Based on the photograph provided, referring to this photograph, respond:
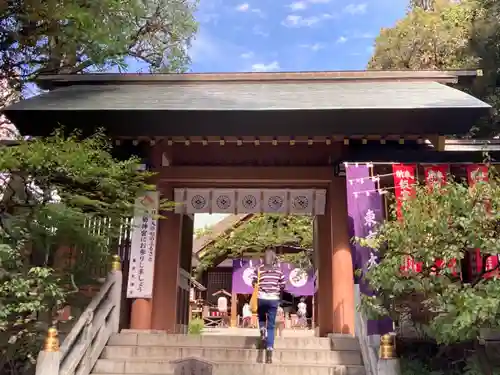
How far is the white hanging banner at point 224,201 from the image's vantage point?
10180 millimetres

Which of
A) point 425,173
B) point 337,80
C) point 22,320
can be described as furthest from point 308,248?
point 22,320

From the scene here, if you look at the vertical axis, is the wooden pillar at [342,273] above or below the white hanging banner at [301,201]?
below

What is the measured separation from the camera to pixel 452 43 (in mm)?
17734

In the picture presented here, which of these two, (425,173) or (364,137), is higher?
(364,137)

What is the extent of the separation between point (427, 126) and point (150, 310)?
18.6ft

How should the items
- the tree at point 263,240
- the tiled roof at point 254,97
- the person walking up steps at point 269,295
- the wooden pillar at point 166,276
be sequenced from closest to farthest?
1. the person walking up steps at point 269,295
2. the tiled roof at point 254,97
3. the wooden pillar at point 166,276
4. the tree at point 263,240

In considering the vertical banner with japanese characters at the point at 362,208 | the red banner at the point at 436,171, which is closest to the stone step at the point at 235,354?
the vertical banner with japanese characters at the point at 362,208

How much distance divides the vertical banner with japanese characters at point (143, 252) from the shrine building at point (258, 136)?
0.13ft

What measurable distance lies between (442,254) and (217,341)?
3783mm

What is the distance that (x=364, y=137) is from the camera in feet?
28.5

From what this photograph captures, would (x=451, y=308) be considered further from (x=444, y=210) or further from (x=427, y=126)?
(x=427, y=126)

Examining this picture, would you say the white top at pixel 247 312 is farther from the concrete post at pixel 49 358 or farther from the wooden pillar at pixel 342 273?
the concrete post at pixel 49 358

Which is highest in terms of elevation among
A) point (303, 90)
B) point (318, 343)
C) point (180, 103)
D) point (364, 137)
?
point (303, 90)

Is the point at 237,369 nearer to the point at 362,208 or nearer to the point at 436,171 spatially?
the point at 362,208
